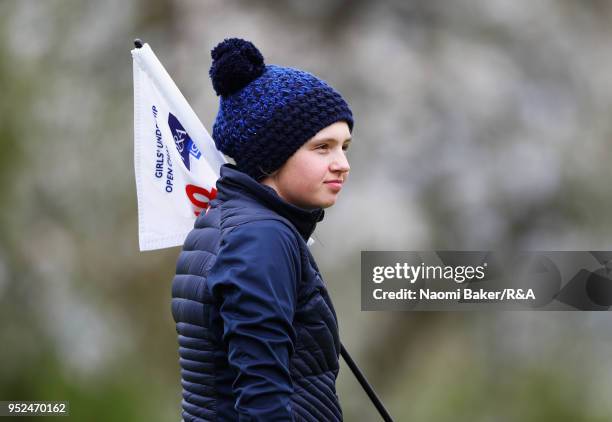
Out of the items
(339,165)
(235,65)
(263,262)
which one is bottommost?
(263,262)

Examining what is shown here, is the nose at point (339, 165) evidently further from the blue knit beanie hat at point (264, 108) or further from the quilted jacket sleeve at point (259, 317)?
the quilted jacket sleeve at point (259, 317)

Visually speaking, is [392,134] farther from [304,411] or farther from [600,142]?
[304,411]

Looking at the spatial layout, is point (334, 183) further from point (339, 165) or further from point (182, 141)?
point (182, 141)

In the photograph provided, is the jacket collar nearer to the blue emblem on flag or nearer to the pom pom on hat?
the pom pom on hat

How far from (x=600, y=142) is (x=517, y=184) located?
34 cm

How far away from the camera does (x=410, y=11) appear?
3.09 metres

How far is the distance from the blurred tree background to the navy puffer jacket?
177 centimetres

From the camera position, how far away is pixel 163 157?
1.64 m

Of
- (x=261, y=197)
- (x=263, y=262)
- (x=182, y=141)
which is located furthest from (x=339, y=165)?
(x=182, y=141)

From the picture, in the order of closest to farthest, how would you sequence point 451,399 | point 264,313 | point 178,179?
point 264,313, point 178,179, point 451,399

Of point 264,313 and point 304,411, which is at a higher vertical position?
point 264,313

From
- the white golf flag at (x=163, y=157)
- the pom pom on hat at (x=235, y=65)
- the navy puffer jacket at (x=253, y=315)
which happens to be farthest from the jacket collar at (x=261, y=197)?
the white golf flag at (x=163, y=157)

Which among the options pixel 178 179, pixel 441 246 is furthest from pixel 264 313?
pixel 441 246

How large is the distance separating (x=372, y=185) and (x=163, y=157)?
58.9 inches
